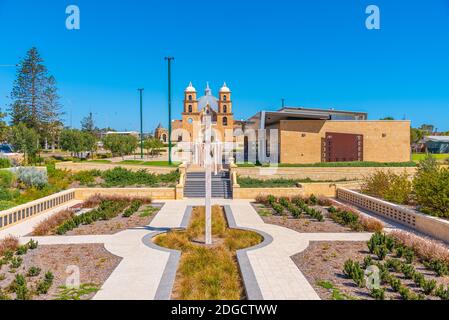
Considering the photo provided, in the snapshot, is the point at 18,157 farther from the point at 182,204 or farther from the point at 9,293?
the point at 9,293

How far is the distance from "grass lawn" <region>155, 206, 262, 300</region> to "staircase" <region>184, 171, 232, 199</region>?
6.71m

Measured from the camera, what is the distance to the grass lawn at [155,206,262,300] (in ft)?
23.7

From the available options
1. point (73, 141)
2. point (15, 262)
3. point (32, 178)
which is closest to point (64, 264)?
point (15, 262)

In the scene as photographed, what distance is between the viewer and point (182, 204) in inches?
715

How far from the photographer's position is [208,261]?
29.9 feet

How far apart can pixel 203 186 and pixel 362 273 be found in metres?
15.2

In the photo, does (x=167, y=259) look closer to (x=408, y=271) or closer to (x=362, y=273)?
(x=362, y=273)

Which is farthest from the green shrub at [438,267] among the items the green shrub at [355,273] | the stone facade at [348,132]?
the stone facade at [348,132]

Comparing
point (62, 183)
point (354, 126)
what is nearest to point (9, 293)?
point (62, 183)

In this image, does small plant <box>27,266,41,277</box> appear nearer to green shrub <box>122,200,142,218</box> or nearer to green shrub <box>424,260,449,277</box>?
green shrub <box>122,200,142,218</box>

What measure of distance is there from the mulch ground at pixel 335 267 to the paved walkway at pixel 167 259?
0.72ft

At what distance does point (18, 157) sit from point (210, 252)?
33.9 metres

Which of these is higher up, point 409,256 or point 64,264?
point 409,256
